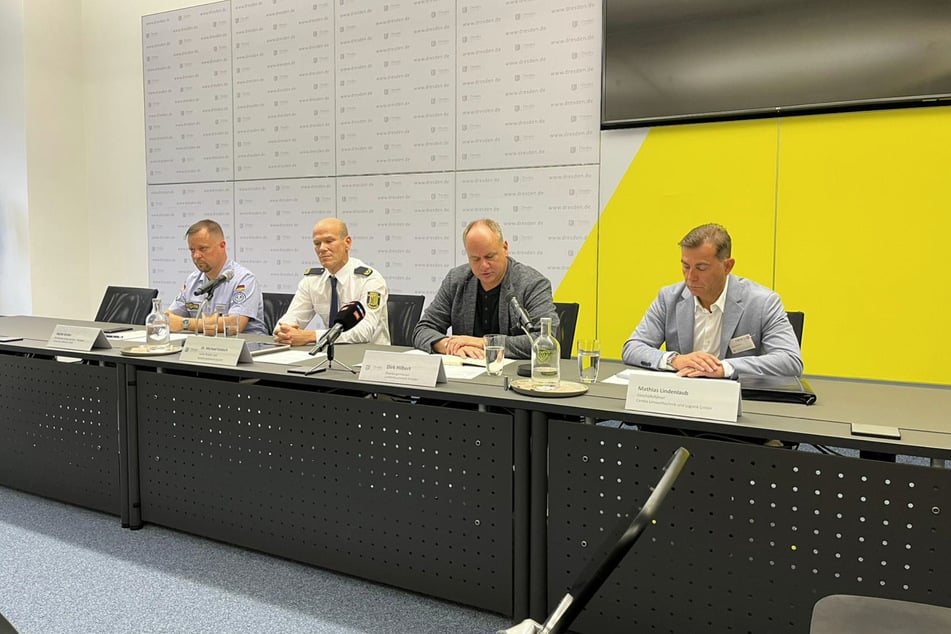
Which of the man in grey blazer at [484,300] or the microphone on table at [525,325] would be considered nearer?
the microphone on table at [525,325]

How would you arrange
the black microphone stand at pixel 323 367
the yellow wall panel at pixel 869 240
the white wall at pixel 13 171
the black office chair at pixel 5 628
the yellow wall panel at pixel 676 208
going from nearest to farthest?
the black office chair at pixel 5 628 → the black microphone stand at pixel 323 367 → the yellow wall panel at pixel 869 240 → the yellow wall panel at pixel 676 208 → the white wall at pixel 13 171

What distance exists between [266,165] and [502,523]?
4075 millimetres

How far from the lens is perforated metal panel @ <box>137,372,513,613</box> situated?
6.16 feet

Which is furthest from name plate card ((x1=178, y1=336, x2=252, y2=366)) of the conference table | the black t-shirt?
the black t-shirt

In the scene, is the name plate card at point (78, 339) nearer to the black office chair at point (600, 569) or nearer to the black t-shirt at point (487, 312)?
the black t-shirt at point (487, 312)

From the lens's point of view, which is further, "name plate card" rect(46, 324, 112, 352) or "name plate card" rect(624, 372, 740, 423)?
"name plate card" rect(46, 324, 112, 352)

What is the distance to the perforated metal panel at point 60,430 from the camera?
8.46ft

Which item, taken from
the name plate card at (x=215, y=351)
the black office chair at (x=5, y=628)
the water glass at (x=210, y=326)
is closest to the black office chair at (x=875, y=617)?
the black office chair at (x=5, y=628)

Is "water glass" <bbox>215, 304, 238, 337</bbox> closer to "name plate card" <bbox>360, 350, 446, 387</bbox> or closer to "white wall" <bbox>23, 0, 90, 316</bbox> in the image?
"name plate card" <bbox>360, 350, 446, 387</bbox>

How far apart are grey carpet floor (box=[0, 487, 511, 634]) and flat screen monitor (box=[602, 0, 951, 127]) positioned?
3011 millimetres

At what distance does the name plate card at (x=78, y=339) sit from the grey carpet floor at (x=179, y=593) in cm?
70

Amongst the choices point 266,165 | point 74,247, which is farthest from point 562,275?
point 74,247

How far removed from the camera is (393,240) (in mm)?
4719

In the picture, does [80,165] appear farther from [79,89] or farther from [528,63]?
[528,63]
